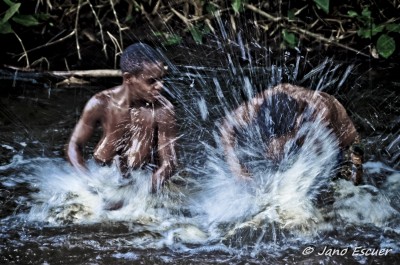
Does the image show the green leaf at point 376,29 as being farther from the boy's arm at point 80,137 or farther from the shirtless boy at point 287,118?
the boy's arm at point 80,137

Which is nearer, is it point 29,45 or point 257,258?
point 257,258

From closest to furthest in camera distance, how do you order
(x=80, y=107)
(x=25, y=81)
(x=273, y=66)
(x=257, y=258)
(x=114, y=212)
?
(x=257, y=258) → (x=114, y=212) → (x=80, y=107) → (x=25, y=81) → (x=273, y=66)

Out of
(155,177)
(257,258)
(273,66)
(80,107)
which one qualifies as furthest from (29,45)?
(257,258)

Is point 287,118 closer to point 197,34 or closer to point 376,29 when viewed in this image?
point 197,34

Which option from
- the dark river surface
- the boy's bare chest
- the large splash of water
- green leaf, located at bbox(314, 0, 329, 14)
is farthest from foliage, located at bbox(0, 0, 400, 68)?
the boy's bare chest

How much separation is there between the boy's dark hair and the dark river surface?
0.68 meters

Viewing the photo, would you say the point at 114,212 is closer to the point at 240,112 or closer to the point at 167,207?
the point at 167,207

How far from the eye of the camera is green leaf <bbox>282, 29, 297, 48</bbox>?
19.2 ft

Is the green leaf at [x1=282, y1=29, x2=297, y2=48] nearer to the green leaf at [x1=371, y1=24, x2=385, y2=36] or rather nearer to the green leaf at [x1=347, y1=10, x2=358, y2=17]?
the green leaf at [x1=347, y1=10, x2=358, y2=17]

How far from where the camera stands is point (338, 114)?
3838 millimetres

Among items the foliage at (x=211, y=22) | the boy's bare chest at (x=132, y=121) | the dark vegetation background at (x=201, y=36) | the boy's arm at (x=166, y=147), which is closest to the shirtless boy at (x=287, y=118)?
the boy's arm at (x=166, y=147)

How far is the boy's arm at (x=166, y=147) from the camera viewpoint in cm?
368

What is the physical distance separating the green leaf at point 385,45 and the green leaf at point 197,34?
1.61 meters

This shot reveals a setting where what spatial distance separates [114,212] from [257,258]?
Answer: 3.04 feet
